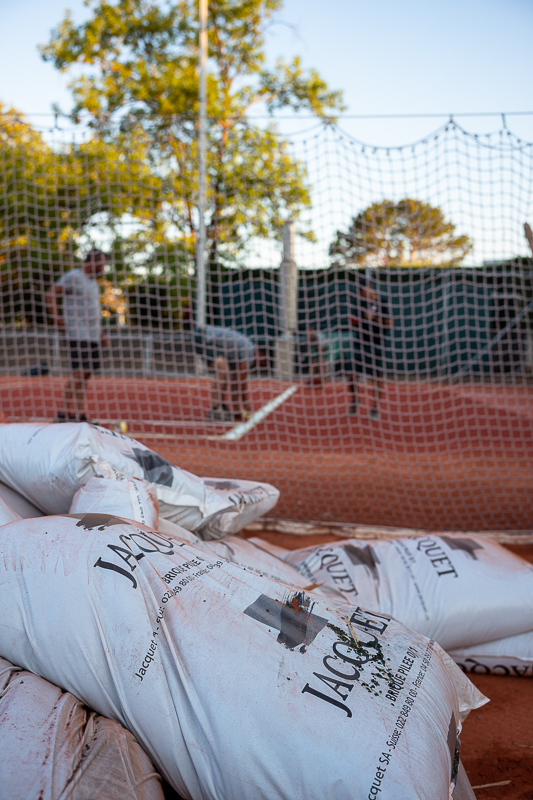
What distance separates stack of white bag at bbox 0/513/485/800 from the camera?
80 cm

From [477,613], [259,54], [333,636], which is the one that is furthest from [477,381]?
[259,54]

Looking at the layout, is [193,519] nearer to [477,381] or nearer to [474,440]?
[474,440]

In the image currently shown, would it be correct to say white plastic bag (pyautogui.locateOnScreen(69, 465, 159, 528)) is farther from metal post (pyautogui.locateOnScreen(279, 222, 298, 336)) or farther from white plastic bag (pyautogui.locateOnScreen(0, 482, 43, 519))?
metal post (pyautogui.locateOnScreen(279, 222, 298, 336))

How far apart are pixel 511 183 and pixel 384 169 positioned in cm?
88

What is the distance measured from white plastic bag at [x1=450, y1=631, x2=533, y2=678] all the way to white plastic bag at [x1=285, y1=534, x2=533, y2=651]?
35mm

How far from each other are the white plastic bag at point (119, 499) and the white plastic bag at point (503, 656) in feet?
3.46

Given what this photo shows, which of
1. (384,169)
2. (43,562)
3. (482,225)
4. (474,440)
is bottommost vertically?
(474,440)

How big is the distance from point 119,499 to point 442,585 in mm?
1000

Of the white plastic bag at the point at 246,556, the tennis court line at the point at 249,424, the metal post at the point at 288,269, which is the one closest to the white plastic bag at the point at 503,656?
the white plastic bag at the point at 246,556

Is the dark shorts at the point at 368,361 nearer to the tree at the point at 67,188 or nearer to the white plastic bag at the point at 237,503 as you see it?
the tree at the point at 67,188

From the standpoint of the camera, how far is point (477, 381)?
420 inches

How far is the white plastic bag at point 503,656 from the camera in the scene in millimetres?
1630

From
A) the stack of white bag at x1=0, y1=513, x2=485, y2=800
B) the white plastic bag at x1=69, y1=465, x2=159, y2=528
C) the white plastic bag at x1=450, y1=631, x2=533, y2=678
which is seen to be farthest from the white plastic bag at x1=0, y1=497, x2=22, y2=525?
the white plastic bag at x1=450, y1=631, x2=533, y2=678

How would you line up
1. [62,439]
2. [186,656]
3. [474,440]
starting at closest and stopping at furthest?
[186,656]
[62,439]
[474,440]
